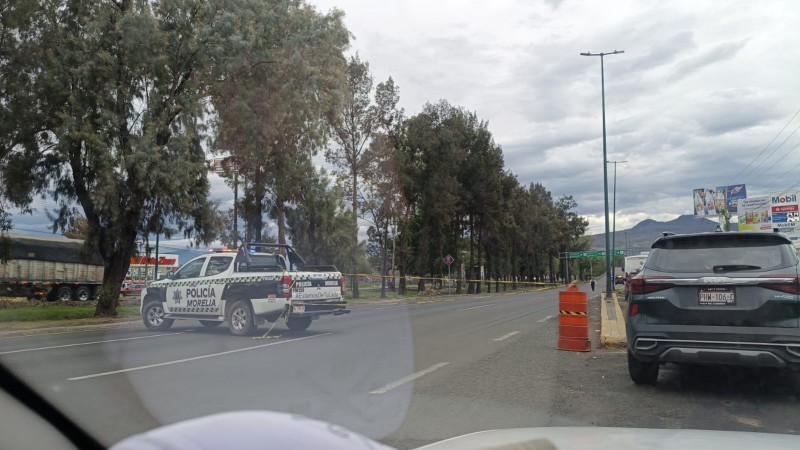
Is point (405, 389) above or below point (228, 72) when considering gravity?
below

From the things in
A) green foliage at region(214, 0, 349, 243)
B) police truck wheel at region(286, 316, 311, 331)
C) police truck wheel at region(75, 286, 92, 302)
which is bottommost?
police truck wheel at region(75, 286, 92, 302)

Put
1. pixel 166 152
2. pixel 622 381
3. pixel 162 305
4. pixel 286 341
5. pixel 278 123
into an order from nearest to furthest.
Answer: pixel 622 381, pixel 286 341, pixel 162 305, pixel 166 152, pixel 278 123

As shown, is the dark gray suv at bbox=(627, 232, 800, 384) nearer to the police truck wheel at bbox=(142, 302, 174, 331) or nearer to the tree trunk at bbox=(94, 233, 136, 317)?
the police truck wheel at bbox=(142, 302, 174, 331)

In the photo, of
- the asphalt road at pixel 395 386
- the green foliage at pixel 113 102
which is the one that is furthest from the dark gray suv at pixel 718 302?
the green foliage at pixel 113 102

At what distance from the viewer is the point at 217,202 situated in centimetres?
2311

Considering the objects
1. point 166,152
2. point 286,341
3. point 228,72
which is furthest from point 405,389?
point 228,72

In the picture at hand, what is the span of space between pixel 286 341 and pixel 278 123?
40.4ft

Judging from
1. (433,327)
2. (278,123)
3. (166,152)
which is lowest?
(433,327)

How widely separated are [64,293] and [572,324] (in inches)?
1234

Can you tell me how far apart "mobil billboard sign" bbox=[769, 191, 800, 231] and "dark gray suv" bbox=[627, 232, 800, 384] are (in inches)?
1995

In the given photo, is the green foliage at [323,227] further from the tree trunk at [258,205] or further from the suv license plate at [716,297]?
the suv license plate at [716,297]

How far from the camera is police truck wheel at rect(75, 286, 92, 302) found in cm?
3394

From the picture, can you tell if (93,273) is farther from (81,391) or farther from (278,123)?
(81,391)

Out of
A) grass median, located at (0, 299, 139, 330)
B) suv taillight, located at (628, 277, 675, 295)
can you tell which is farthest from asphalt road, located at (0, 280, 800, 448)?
grass median, located at (0, 299, 139, 330)
